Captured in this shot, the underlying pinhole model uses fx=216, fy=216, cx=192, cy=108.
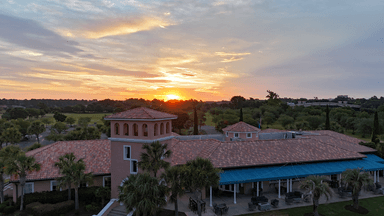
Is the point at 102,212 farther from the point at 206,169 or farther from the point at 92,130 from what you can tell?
the point at 92,130

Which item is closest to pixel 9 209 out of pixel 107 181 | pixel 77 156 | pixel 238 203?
pixel 77 156

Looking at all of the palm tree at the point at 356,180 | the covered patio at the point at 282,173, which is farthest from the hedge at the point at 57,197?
the palm tree at the point at 356,180

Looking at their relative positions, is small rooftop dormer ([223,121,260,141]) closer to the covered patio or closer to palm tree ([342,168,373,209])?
the covered patio

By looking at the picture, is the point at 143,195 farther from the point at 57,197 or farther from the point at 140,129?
the point at 57,197

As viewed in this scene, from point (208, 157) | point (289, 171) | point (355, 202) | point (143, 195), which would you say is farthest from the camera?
point (208, 157)

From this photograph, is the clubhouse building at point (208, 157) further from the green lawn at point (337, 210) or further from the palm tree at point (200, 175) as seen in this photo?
the palm tree at point (200, 175)

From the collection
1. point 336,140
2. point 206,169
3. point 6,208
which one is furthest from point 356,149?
point 6,208
